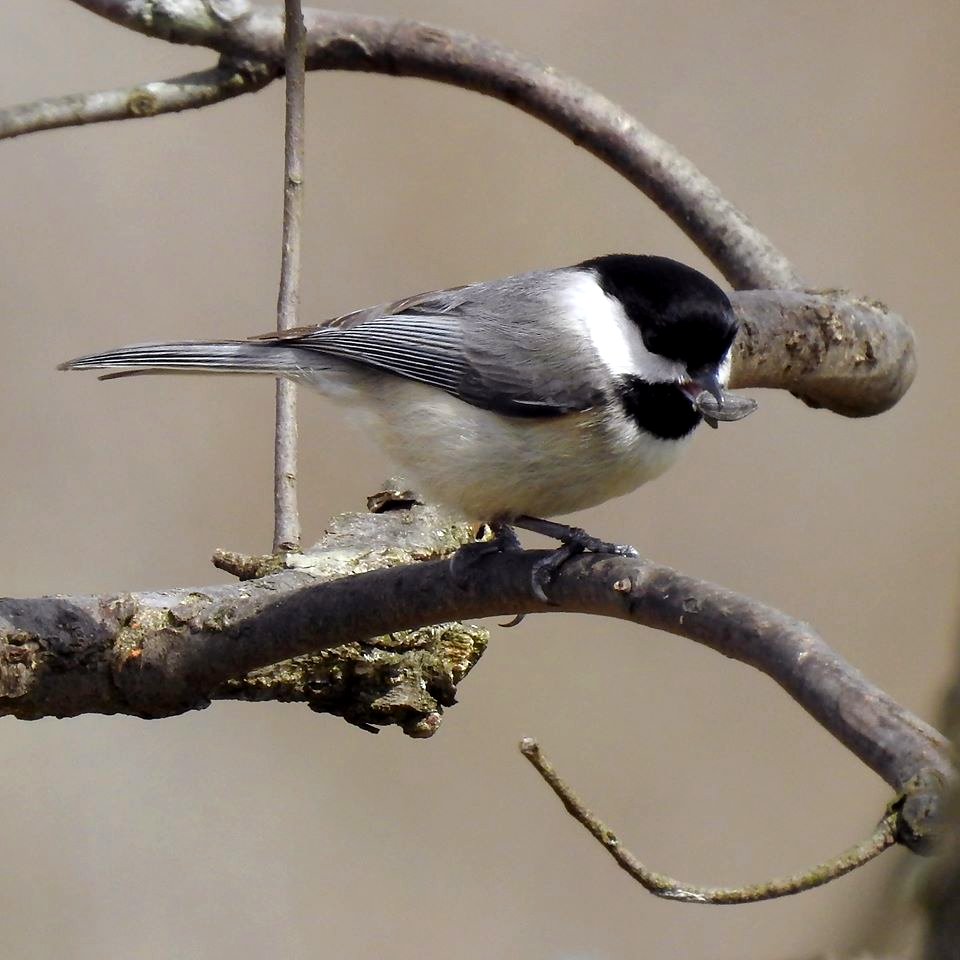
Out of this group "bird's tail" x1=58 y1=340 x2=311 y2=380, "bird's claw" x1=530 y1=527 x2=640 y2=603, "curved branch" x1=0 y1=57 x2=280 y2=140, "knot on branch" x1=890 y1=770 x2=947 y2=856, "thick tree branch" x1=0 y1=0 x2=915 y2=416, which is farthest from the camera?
"thick tree branch" x1=0 y1=0 x2=915 y2=416

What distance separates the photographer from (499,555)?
5.41 ft

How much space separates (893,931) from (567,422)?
1.18 m

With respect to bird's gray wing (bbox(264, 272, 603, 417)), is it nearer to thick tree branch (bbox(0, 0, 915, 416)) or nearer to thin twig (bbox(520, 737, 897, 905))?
thick tree branch (bbox(0, 0, 915, 416))

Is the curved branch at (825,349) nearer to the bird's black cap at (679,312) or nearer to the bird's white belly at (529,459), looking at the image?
the bird's black cap at (679,312)

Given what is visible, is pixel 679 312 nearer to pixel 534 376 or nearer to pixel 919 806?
pixel 534 376

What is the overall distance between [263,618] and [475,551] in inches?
11.1

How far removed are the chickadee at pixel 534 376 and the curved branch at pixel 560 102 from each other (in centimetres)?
62

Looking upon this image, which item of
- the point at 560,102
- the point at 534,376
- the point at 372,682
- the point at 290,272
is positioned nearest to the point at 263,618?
the point at 372,682

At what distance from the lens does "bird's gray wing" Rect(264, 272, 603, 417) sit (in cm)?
185

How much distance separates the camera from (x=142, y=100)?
7.63 ft

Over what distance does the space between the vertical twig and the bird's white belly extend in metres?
0.30

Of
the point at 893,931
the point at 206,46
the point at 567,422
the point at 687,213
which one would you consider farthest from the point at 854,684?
the point at 206,46

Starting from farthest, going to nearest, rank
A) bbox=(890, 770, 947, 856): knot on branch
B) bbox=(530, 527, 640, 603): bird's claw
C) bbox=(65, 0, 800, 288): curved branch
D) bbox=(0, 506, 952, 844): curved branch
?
1. bbox=(65, 0, 800, 288): curved branch
2. bbox=(530, 527, 640, 603): bird's claw
3. bbox=(0, 506, 952, 844): curved branch
4. bbox=(890, 770, 947, 856): knot on branch

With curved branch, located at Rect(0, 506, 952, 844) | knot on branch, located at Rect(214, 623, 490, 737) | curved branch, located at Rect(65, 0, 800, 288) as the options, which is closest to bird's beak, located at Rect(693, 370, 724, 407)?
curved branch, located at Rect(0, 506, 952, 844)
